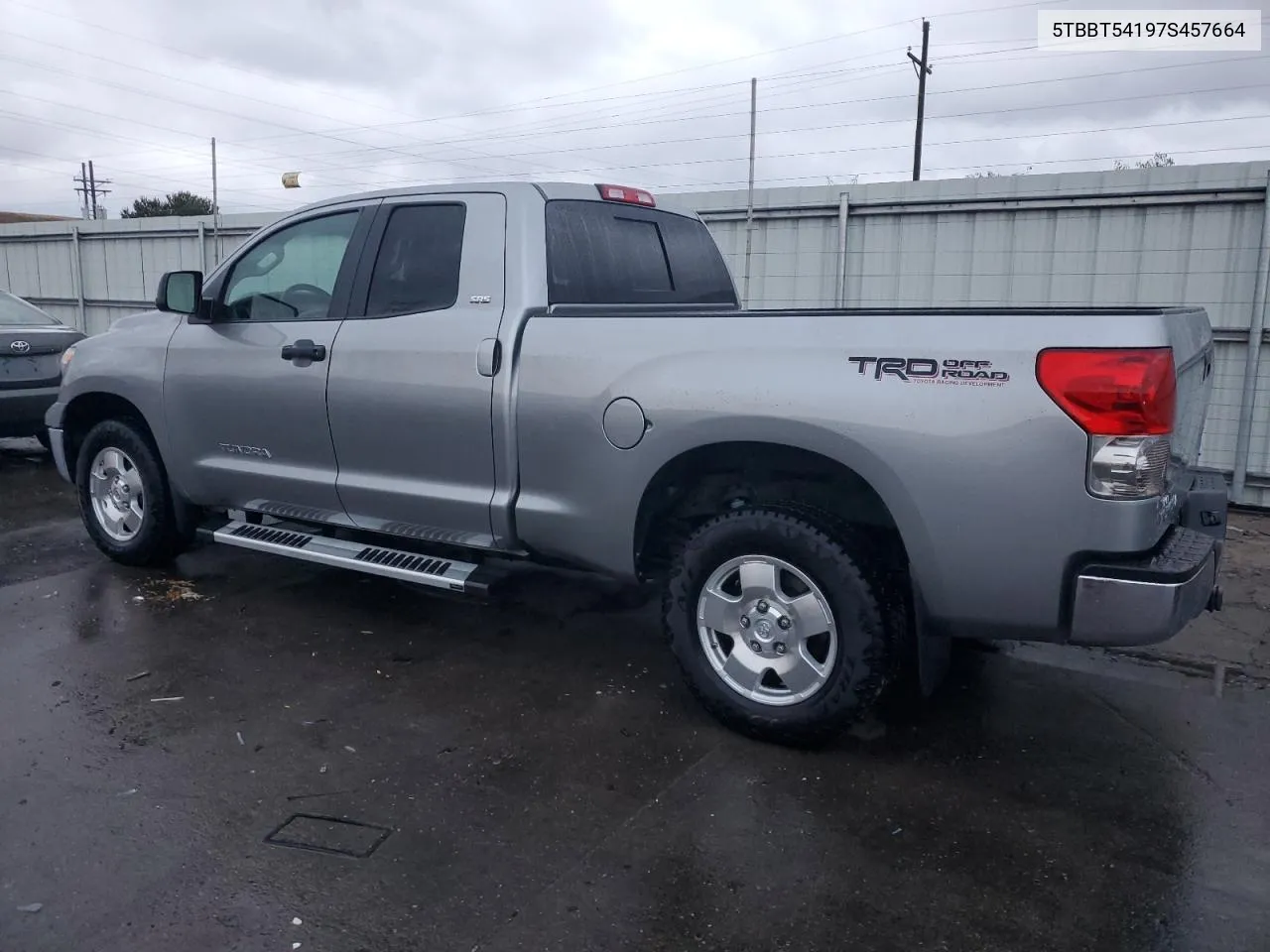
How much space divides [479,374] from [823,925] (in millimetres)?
2457

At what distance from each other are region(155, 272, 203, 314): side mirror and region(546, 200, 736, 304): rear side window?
6.83ft

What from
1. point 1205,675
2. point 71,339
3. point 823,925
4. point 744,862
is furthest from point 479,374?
point 71,339

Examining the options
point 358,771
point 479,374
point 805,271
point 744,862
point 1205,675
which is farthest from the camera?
point 805,271

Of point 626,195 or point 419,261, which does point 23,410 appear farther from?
point 626,195

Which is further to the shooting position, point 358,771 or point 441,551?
point 441,551

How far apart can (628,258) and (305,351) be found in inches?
61.5

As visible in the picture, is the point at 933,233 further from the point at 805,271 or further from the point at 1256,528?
the point at 1256,528

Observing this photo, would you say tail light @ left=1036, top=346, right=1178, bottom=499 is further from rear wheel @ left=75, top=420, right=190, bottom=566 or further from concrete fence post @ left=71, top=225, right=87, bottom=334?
concrete fence post @ left=71, top=225, right=87, bottom=334

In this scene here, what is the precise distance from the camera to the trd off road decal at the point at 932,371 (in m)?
3.11

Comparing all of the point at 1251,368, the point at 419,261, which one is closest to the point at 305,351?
the point at 419,261

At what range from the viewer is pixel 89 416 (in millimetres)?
5906

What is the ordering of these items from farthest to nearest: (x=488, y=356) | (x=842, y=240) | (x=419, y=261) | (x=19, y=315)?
(x=19, y=315) → (x=842, y=240) → (x=419, y=261) → (x=488, y=356)

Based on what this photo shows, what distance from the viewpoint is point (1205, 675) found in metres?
4.53

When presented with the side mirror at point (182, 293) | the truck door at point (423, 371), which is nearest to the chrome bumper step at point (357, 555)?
the truck door at point (423, 371)
